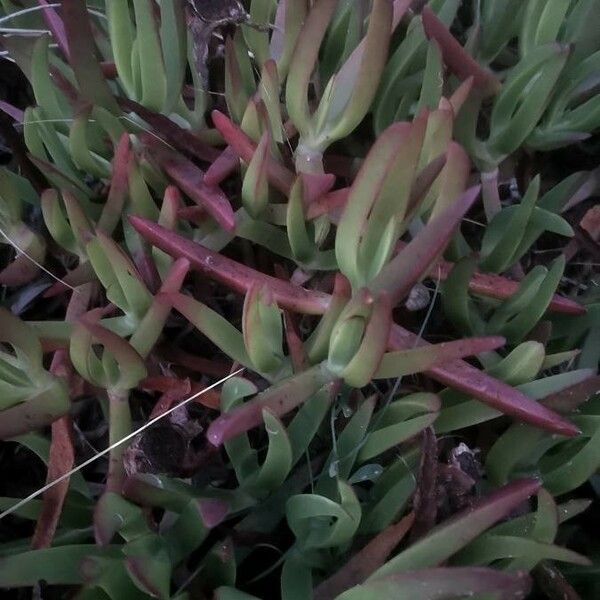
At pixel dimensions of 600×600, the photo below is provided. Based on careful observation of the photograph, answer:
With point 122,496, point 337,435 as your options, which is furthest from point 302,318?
point 122,496

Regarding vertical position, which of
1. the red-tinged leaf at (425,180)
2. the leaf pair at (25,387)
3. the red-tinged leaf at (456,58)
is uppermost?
the red-tinged leaf at (456,58)

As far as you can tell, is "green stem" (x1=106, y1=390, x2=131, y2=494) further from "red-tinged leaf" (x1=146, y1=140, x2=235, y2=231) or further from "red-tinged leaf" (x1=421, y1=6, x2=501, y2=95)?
"red-tinged leaf" (x1=421, y1=6, x2=501, y2=95)

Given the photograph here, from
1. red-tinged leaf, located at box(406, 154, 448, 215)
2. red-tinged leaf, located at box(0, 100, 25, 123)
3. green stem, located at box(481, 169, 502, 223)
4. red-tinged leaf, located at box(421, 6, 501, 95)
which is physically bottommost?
green stem, located at box(481, 169, 502, 223)

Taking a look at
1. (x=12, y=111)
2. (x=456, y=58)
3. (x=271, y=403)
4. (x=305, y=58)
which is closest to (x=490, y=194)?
(x=456, y=58)

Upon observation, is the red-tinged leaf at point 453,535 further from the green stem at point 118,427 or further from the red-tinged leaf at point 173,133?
the red-tinged leaf at point 173,133

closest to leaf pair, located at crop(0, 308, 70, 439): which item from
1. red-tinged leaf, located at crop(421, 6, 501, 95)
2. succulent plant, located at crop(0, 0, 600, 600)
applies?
succulent plant, located at crop(0, 0, 600, 600)

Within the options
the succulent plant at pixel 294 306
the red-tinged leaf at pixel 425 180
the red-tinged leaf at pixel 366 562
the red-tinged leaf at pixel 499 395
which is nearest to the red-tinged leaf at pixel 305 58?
the succulent plant at pixel 294 306

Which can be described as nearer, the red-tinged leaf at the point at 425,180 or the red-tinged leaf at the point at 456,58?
the red-tinged leaf at the point at 425,180
